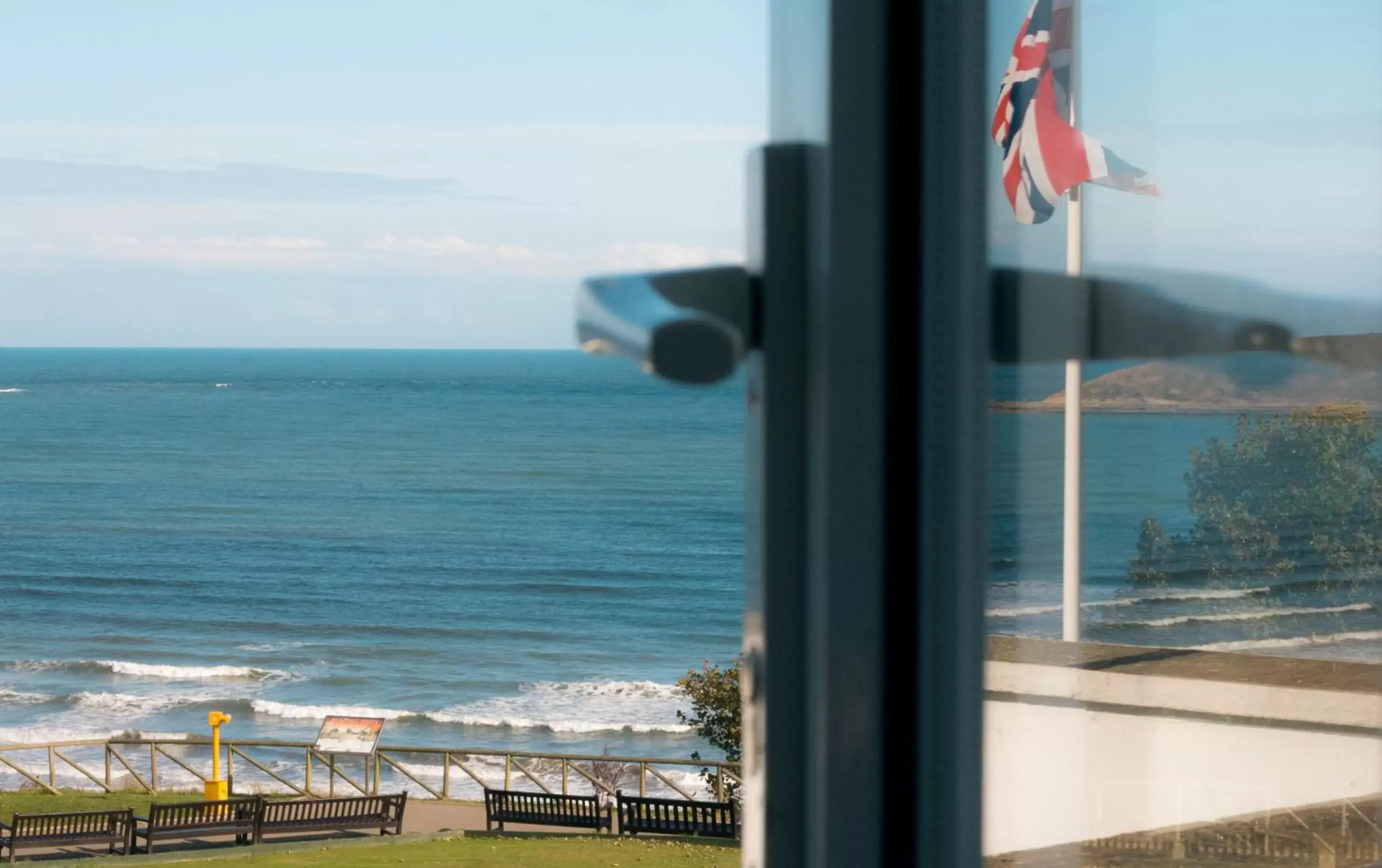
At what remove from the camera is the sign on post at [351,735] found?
39.9ft

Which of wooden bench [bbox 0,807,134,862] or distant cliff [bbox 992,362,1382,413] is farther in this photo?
wooden bench [bbox 0,807,134,862]

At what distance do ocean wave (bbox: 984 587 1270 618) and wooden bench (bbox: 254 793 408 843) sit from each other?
441 inches

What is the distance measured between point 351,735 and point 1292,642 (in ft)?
41.5

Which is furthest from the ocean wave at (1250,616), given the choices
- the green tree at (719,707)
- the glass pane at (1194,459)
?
the green tree at (719,707)

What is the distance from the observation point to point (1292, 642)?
62cm

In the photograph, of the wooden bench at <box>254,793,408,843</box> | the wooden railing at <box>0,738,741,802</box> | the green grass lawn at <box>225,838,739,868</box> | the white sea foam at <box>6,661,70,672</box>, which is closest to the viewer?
the green grass lawn at <box>225,838,739,868</box>

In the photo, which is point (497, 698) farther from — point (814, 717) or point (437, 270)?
point (437, 270)

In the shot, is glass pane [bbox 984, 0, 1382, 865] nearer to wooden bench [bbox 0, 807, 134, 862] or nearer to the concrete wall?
the concrete wall

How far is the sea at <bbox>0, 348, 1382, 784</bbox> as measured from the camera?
0.67m

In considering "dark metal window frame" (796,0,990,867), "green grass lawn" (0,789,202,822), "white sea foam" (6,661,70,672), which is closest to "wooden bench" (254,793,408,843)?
"green grass lawn" (0,789,202,822)

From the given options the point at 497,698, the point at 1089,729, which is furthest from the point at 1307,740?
the point at 497,698

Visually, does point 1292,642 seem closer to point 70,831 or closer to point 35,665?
point 70,831

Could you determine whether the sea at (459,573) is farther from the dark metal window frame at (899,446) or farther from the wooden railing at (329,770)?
the wooden railing at (329,770)

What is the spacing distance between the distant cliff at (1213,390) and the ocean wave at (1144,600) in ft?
0.29
